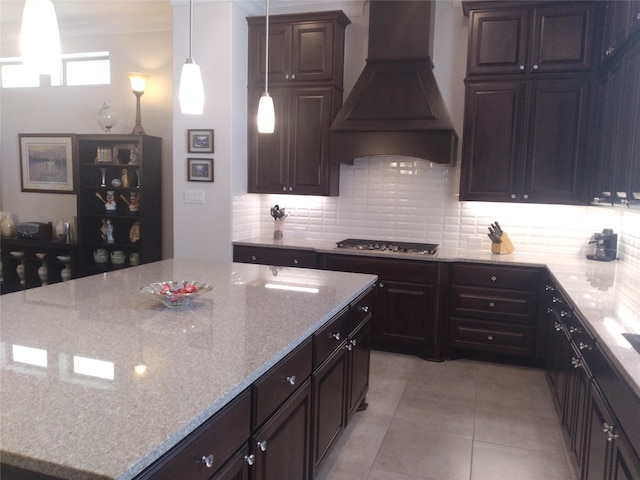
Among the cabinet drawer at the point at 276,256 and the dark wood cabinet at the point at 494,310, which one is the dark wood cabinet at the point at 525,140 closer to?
the dark wood cabinet at the point at 494,310

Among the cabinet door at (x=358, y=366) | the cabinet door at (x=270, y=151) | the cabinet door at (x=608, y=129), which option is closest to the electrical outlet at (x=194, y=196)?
the cabinet door at (x=270, y=151)

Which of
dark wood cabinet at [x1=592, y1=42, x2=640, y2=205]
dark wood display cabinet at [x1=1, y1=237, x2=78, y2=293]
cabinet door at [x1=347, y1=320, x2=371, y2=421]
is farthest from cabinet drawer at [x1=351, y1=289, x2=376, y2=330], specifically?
dark wood display cabinet at [x1=1, y1=237, x2=78, y2=293]

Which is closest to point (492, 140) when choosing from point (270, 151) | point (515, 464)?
point (270, 151)

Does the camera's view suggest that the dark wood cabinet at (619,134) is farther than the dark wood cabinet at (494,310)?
No

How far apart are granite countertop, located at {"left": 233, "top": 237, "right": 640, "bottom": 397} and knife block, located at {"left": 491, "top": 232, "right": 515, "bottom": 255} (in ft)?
0.17

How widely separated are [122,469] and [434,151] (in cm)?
347

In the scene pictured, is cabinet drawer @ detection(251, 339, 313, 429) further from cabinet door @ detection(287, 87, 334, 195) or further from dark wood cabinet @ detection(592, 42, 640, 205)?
cabinet door @ detection(287, 87, 334, 195)

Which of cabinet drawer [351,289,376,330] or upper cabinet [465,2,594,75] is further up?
upper cabinet [465,2,594,75]

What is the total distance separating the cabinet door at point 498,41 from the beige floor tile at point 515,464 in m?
2.76

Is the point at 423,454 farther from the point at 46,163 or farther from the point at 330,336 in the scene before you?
the point at 46,163

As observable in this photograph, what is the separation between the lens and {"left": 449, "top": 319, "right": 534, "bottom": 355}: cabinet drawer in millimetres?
3871

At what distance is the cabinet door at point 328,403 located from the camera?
7.04 ft

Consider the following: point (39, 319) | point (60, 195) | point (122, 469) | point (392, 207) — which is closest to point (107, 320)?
point (39, 319)

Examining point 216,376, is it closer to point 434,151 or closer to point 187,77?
point 187,77
